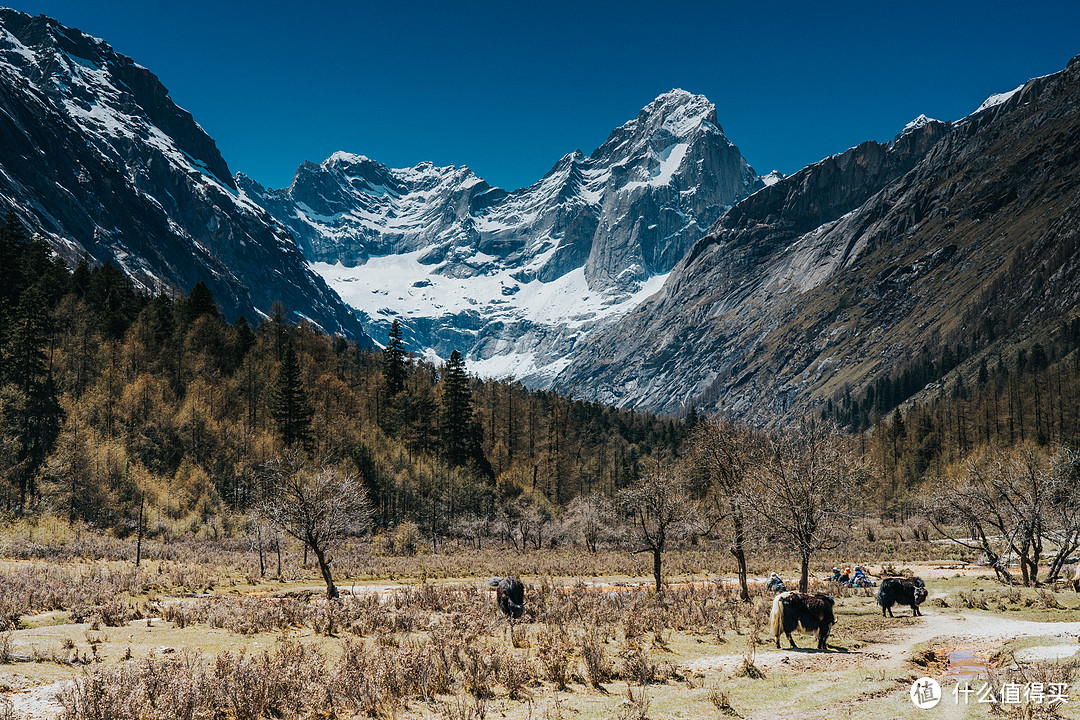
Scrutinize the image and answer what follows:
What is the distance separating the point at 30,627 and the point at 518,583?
16.9 m

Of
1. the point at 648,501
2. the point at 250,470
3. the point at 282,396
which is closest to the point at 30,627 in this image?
the point at 648,501

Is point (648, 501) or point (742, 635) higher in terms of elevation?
point (648, 501)

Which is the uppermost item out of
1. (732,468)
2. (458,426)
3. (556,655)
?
(458,426)

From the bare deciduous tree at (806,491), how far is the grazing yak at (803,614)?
7.61m

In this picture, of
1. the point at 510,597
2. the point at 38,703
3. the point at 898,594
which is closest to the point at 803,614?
the point at 898,594

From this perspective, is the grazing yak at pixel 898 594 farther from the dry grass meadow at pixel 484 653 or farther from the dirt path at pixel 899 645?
the dirt path at pixel 899 645

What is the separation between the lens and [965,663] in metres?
Result: 15.5

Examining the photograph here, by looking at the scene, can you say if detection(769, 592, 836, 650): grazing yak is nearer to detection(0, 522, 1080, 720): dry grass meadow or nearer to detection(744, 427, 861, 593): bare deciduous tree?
detection(0, 522, 1080, 720): dry grass meadow

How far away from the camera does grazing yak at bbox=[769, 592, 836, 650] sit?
18.2 meters

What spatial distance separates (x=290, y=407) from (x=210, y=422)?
9.53m

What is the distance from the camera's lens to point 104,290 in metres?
89.2

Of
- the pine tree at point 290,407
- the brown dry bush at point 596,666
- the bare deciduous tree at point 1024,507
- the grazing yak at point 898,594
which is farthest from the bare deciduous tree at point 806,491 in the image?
the pine tree at point 290,407

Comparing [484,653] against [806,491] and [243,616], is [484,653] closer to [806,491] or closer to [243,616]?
[243,616]

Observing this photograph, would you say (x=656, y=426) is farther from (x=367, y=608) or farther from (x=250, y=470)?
(x=367, y=608)
